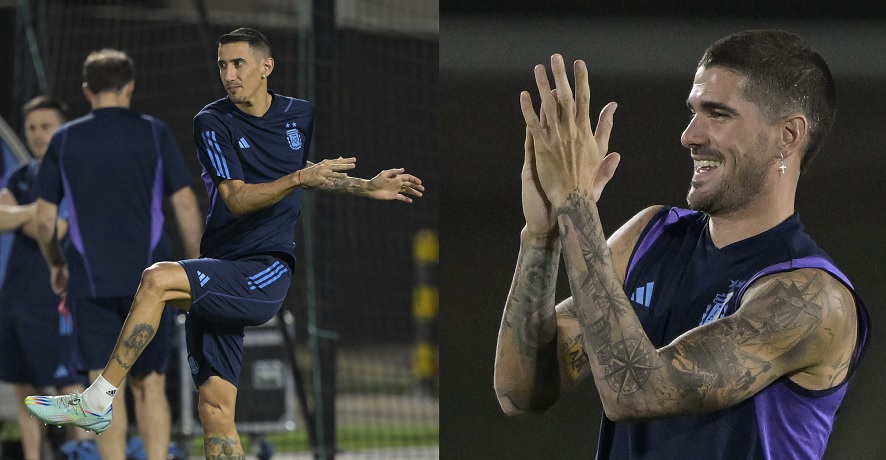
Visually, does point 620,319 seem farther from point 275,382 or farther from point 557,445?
point 275,382

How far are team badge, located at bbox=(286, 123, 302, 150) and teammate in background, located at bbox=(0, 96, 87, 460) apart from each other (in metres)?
3.15

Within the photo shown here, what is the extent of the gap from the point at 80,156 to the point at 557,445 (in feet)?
3.53

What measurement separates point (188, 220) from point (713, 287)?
852mm

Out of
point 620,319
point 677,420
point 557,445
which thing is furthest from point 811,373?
point 557,445

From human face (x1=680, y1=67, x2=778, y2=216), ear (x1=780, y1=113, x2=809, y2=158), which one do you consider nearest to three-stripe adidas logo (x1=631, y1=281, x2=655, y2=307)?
human face (x1=680, y1=67, x2=778, y2=216)

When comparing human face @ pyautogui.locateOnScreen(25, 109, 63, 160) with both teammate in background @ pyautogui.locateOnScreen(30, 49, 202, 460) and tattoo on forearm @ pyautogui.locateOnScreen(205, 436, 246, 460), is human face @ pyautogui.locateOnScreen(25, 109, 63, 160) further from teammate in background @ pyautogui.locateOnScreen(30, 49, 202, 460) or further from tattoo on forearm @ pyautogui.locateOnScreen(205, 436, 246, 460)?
tattoo on forearm @ pyautogui.locateOnScreen(205, 436, 246, 460)

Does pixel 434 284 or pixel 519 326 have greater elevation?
pixel 519 326

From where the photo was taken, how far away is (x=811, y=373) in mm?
1899

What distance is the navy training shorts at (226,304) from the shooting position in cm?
141

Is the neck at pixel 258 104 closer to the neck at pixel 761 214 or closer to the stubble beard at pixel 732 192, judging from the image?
the stubble beard at pixel 732 192

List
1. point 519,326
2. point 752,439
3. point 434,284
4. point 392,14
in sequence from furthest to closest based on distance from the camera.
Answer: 1. point 434,284
2. point 392,14
3. point 519,326
4. point 752,439

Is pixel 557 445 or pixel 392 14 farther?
pixel 392 14

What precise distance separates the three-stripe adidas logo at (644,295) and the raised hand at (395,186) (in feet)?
2.35

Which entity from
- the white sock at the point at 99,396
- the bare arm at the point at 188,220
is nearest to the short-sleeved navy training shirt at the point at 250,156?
the bare arm at the point at 188,220
